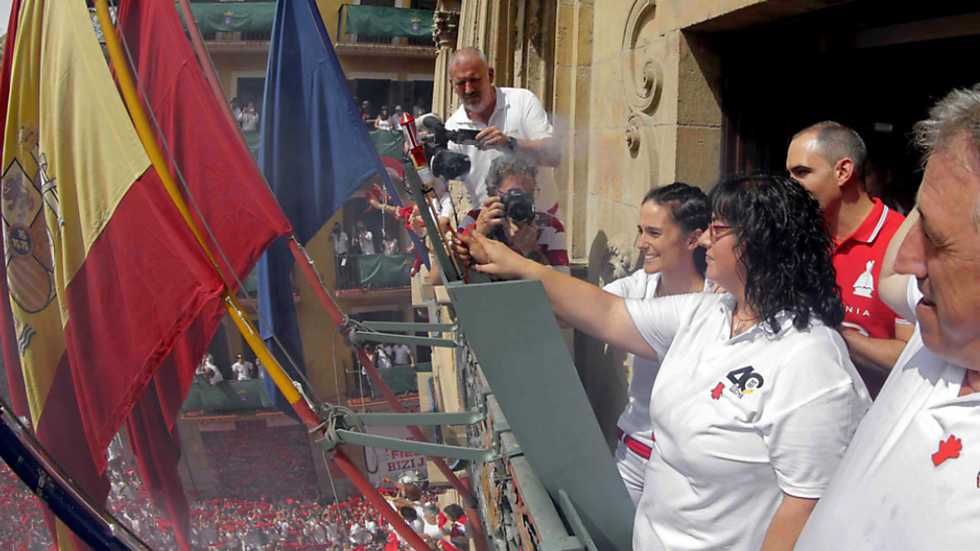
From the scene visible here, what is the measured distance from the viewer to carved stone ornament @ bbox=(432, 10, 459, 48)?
9789mm

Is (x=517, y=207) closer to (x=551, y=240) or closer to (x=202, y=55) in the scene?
(x=551, y=240)

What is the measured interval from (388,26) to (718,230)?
1547 centimetres

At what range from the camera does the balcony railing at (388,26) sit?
582 inches

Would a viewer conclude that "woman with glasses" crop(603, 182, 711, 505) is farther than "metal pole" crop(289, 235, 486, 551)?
No

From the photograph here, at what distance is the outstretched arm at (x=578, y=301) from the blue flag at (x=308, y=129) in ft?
7.47

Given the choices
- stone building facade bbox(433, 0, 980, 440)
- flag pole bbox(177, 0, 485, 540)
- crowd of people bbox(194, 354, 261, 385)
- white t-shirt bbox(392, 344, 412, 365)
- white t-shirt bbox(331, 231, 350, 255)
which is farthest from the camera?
white t-shirt bbox(392, 344, 412, 365)

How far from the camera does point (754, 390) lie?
137cm

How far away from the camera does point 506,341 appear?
60.8 inches

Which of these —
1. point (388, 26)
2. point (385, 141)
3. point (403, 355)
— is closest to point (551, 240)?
point (385, 141)

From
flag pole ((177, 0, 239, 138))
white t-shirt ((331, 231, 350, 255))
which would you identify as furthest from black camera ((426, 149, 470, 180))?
white t-shirt ((331, 231, 350, 255))

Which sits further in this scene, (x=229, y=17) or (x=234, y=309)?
(x=229, y=17)

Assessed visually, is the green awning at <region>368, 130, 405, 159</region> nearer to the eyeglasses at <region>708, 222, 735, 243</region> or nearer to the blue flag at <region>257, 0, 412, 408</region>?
the blue flag at <region>257, 0, 412, 408</region>

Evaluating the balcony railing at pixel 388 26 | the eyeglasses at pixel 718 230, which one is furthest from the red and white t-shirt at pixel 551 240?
the balcony railing at pixel 388 26

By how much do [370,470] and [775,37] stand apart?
8.58 feet
